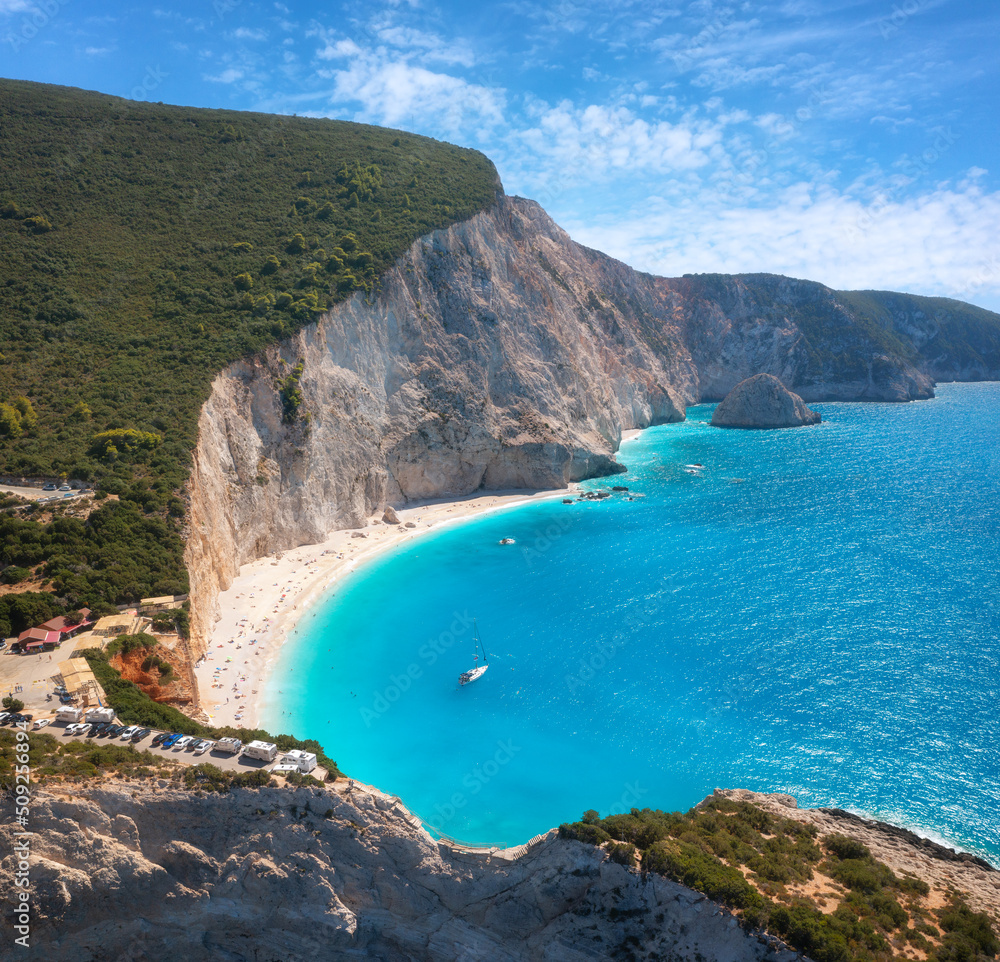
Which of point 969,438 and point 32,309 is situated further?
point 969,438

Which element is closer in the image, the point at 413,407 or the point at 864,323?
the point at 413,407

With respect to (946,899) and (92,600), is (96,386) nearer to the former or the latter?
(92,600)

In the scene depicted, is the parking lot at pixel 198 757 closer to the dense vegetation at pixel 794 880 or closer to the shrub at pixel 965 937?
the dense vegetation at pixel 794 880

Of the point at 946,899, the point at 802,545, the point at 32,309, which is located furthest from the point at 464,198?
the point at 946,899

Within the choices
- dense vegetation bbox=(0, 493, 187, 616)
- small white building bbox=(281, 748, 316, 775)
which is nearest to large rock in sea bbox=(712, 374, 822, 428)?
dense vegetation bbox=(0, 493, 187, 616)

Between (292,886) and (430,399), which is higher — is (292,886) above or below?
below

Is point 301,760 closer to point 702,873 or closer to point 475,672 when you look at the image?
point 702,873

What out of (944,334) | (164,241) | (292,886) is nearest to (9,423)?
(164,241)

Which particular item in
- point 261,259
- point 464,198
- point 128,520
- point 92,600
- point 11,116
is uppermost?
point 11,116
